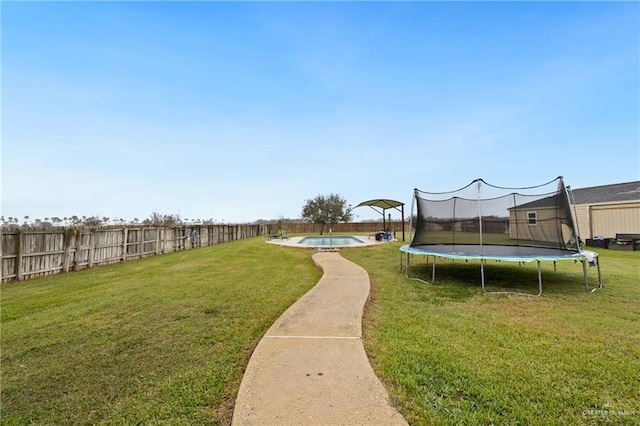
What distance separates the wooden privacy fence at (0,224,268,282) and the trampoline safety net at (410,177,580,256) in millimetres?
10015

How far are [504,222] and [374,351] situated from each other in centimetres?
537

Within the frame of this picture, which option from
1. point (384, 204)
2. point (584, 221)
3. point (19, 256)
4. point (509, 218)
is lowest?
point (19, 256)

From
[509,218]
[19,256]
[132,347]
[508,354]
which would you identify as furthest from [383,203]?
[19,256]

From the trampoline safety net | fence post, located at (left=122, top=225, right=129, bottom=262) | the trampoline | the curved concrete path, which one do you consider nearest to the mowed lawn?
the curved concrete path

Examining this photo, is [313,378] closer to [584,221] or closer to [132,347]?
[132,347]

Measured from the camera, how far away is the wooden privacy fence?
630cm

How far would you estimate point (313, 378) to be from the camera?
1.97 metres

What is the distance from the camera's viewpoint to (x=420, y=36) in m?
9.30

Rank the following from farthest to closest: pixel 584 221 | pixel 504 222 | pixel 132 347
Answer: pixel 584 221, pixel 504 222, pixel 132 347

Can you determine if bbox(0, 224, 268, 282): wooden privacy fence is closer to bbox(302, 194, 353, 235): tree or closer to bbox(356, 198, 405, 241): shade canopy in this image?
bbox(356, 198, 405, 241): shade canopy

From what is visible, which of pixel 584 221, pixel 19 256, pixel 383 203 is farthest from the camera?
pixel 383 203

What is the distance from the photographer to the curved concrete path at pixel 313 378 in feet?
5.14

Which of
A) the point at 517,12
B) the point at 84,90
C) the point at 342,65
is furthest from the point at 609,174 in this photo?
the point at 84,90

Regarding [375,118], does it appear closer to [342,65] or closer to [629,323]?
[342,65]
